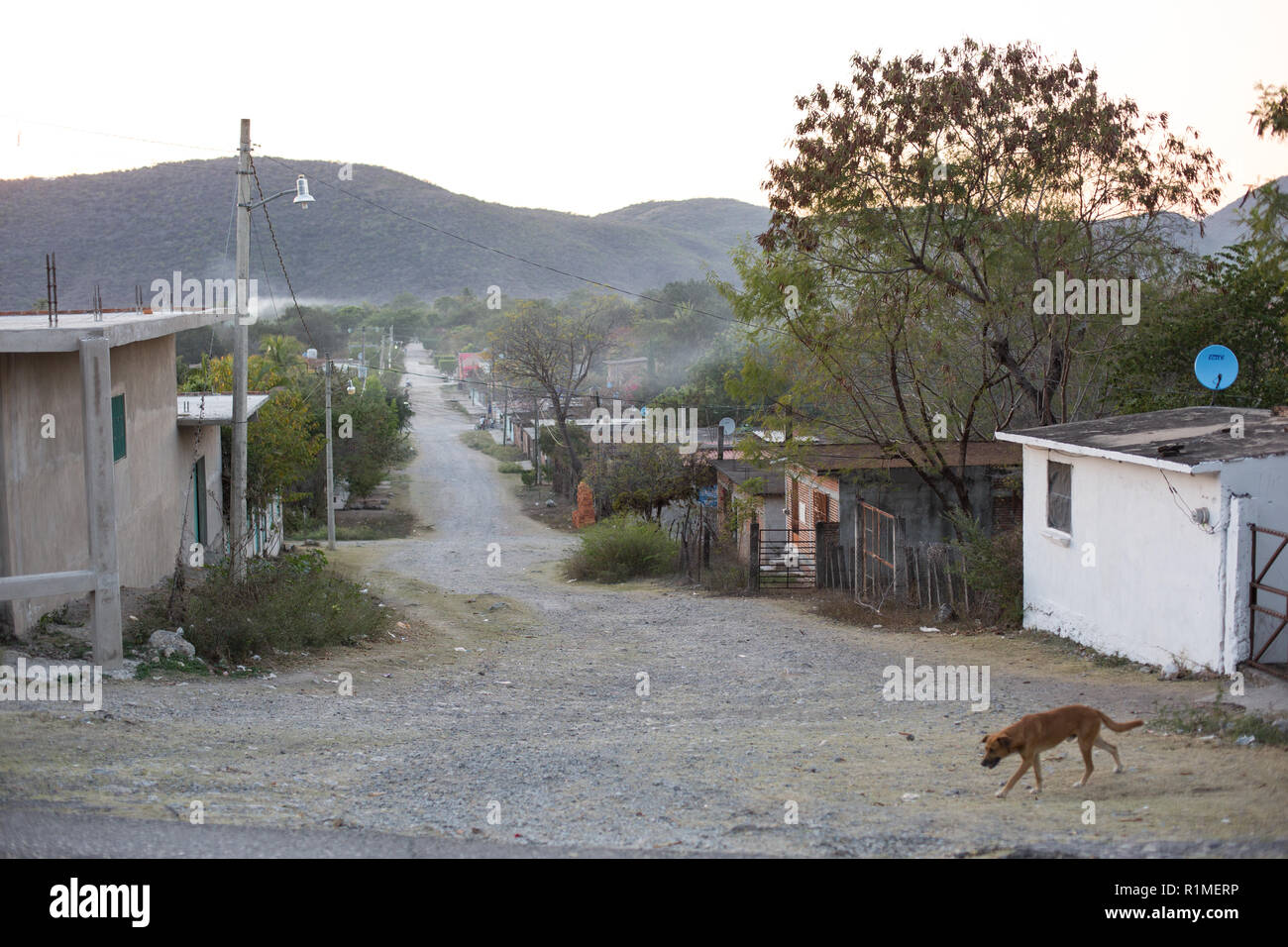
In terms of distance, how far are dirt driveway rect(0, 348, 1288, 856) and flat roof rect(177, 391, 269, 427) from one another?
21.5ft

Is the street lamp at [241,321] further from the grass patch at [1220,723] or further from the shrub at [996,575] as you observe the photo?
the grass patch at [1220,723]

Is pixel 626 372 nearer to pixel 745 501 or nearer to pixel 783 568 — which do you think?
A: pixel 745 501

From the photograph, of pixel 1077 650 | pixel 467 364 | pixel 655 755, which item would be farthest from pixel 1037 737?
pixel 467 364

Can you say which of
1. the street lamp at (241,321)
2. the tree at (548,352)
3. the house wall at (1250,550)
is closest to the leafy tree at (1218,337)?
the house wall at (1250,550)

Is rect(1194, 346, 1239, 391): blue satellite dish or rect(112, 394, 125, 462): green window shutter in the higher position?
rect(1194, 346, 1239, 391): blue satellite dish

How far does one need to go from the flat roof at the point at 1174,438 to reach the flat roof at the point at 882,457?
503 cm

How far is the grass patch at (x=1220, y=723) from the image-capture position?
7797 mm

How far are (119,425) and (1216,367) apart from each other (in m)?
14.5

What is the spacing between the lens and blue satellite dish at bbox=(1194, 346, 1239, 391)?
1377 centimetres

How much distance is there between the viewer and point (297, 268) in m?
84.3

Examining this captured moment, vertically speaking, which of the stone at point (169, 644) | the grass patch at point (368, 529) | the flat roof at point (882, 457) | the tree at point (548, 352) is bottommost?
the grass patch at point (368, 529)

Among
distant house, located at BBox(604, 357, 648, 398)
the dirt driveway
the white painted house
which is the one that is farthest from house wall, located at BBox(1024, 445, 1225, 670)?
distant house, located at BBox(604, 357, 648, 398)

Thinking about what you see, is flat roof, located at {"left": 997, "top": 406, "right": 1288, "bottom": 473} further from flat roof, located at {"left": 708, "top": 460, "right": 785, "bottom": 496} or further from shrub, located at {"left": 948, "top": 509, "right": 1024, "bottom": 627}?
flat roof, located at {"left": 708, "top": 460, "right": 785, "bottom": 496}

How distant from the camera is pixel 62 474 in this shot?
465 inches
